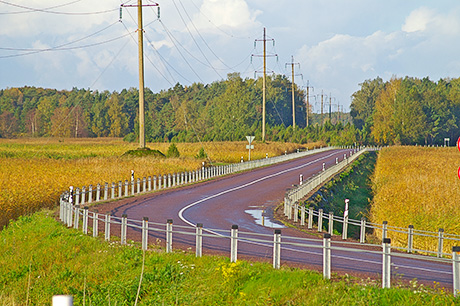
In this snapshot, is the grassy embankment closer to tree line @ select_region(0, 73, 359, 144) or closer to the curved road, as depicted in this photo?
the curved road

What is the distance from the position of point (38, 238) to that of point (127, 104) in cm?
17571

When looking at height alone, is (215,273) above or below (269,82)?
below

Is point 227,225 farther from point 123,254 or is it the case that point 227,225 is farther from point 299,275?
point 299,275

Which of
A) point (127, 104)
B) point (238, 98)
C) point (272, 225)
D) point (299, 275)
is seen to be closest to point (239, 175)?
point (272, 225)

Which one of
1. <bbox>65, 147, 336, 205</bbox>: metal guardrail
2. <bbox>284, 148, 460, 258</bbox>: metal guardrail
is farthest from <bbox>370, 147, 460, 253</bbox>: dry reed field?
<bbox>65, 147, 336, 205</bbox>: metal guardrail

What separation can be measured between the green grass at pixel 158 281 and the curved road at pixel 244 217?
2.97 ft

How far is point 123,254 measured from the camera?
50.0 ft

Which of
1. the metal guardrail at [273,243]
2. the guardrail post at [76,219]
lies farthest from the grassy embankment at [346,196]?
the guardrail post at [76,219]

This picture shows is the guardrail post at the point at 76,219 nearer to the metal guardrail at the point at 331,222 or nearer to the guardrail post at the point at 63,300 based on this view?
the metal guardrail at the point at 331,222

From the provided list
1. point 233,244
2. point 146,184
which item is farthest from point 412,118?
point 233,244

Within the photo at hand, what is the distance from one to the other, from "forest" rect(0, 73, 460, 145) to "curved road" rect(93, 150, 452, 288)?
73.7 meters

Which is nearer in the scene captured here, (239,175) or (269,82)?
(239,175)

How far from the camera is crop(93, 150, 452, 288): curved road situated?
46.6 feet

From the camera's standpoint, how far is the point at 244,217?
78.3 feet
